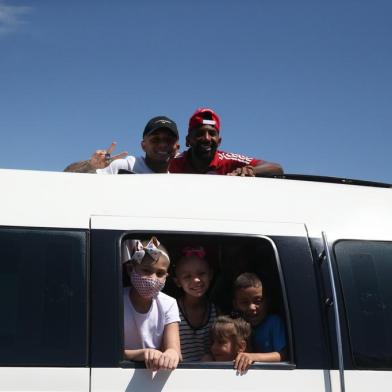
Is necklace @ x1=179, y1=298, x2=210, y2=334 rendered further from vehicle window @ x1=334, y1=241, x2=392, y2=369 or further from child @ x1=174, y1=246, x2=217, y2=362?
vehicle window @ x1=334, y1=241, x2=392, y2=369

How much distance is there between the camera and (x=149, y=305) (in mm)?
3572

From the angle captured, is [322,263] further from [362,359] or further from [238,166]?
[238,166]

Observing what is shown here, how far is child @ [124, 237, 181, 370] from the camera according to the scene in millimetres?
3436

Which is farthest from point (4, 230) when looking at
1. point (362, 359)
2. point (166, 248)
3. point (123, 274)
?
point (362, 359)

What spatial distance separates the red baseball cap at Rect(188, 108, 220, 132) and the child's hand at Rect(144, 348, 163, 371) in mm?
2242

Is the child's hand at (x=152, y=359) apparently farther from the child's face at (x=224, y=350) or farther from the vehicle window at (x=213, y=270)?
the child's face at (x=224, y=350)

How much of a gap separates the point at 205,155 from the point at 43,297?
7.06 feet

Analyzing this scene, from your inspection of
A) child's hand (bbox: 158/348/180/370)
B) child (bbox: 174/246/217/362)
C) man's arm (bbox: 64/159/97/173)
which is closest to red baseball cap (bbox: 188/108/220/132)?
man's arm (bbox: 64/159/97/173)

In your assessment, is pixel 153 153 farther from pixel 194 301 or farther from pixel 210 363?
pixel 210 363

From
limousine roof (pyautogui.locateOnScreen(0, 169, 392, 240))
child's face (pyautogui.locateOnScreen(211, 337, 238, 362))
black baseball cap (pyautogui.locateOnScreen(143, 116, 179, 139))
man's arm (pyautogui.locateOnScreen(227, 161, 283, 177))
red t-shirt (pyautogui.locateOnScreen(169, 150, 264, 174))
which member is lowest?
child's face (pyautogui.locateOnScreen(211, 337, 238, 362))

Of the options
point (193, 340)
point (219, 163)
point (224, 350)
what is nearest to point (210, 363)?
point (224, 350)

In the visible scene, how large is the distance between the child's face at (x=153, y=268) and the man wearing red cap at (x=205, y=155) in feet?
5.02

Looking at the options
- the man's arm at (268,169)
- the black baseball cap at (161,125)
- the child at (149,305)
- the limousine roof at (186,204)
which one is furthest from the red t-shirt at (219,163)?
the child at (149,305)

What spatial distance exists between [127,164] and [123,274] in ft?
4.87
